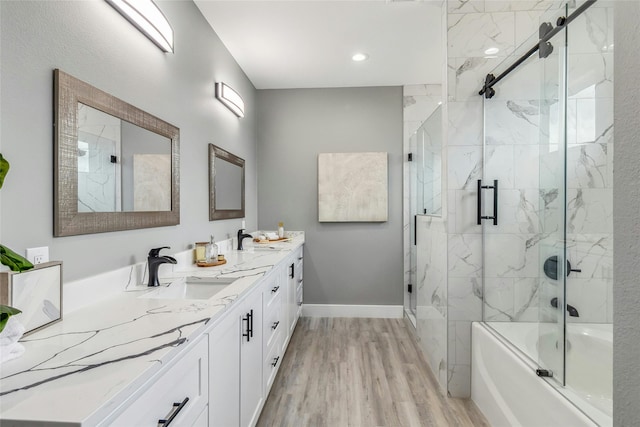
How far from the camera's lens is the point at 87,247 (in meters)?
1.19

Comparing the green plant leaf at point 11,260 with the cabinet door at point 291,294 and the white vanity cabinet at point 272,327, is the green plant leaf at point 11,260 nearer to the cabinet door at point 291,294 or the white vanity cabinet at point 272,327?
the white vanity cabinet at point 272,327

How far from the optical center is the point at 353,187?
3.53m

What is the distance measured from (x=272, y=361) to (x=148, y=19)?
2072 mm

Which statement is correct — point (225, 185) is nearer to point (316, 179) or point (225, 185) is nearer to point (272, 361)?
point (316, 179)

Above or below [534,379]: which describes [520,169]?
above

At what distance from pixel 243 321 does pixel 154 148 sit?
1020 millimetres

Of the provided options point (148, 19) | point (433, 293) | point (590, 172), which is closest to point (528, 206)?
point (590, 172)

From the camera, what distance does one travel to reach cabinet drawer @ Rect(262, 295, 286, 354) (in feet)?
5.98

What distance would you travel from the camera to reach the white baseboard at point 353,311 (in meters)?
3.54

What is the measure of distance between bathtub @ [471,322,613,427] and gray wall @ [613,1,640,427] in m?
0.92

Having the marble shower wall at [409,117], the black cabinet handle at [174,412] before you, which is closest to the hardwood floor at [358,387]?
the marble shower wall at [409,117]

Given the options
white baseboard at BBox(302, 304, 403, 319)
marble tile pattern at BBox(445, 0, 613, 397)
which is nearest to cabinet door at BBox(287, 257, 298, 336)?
white baseboard at BBox(302, 304, 403, 319)

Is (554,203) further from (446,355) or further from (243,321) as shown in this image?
(243,321)

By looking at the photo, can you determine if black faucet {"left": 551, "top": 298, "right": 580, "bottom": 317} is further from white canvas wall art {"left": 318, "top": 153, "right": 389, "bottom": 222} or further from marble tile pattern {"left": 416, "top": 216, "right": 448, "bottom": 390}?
white canvas wall art {"left": 318, "top": 153, "right": 389, "bottom": 222}
